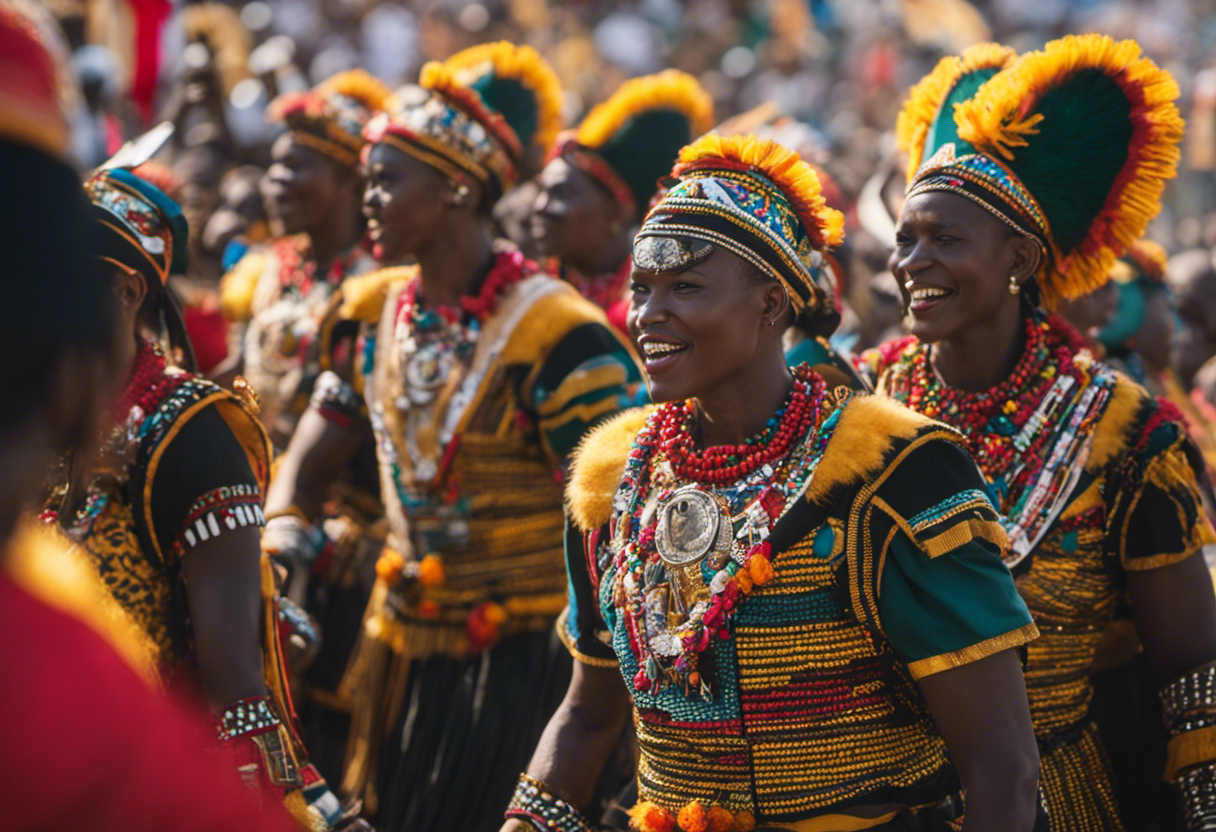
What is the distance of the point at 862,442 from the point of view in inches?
101

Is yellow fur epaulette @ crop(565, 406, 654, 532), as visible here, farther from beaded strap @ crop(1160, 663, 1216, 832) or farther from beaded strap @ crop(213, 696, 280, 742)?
beaded strap @ crop(1160, 663, 1216, 832)

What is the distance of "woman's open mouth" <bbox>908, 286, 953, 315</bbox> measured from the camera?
3424 mm

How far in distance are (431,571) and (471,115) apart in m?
1.82

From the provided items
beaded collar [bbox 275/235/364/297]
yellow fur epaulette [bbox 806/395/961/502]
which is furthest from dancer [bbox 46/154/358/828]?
beaded collar [bbox 275/235/364/297]

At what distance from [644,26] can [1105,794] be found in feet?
59.1

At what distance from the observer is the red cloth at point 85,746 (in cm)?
104

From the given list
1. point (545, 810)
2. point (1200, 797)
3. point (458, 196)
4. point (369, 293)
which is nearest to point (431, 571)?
point (369, 293)

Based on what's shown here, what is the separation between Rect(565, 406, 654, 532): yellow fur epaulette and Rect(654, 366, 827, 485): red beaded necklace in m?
0.15

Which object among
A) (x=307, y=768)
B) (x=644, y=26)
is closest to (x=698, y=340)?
(x=307, y=768)

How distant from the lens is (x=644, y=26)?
20.0m

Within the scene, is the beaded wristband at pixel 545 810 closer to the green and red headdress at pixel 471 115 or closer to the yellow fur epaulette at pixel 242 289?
the green and red headdress at pixel 471 115

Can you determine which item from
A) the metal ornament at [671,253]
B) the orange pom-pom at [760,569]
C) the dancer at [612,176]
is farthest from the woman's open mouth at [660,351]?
the dancer at [612,176]

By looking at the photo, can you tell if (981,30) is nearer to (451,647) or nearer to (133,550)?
(451,647)

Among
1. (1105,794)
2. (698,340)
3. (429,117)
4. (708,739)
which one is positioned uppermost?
(429,117)
